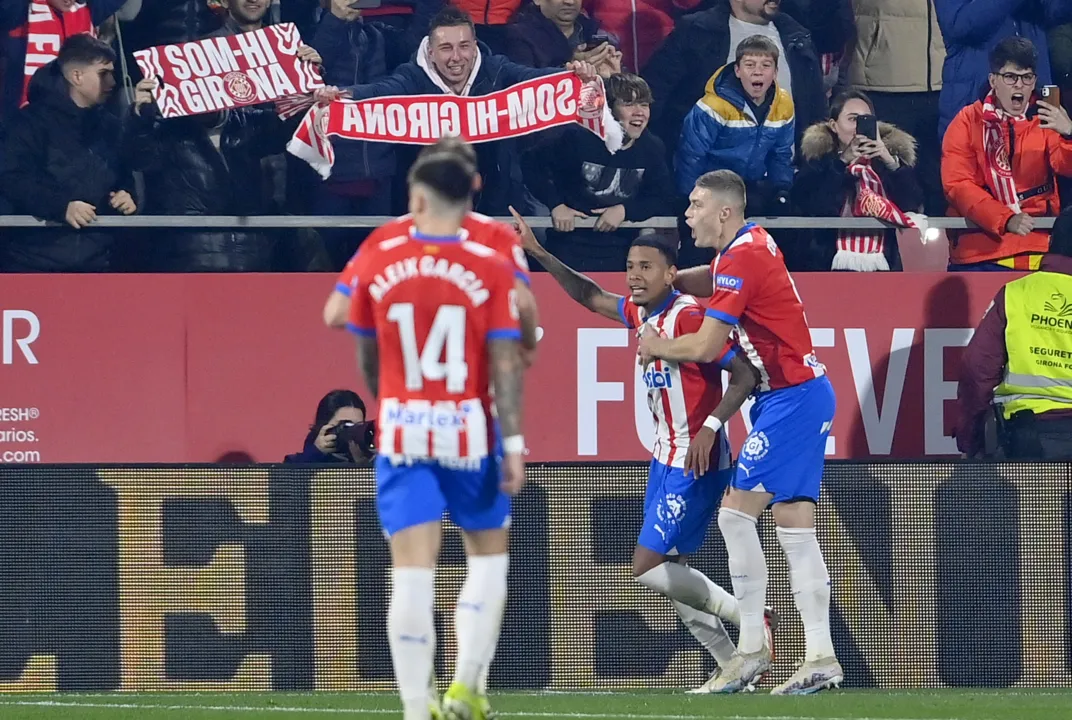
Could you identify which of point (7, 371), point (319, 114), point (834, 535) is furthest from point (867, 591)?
point (7, 371)

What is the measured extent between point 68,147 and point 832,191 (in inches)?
172

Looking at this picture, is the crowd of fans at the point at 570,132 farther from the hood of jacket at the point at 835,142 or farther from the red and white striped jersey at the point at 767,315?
the red and white striped jersey at the point at 767,315

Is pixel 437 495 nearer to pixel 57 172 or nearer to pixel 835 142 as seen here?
pixel 57 172

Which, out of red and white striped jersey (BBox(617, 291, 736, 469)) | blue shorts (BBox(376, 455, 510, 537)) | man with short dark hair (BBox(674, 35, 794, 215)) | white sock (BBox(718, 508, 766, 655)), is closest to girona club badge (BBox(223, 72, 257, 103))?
man with short dark hair (BBox(674, 35, 794, 215))

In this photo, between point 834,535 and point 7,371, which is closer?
point 834,535

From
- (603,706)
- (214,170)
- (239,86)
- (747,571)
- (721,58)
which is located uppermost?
(721,58)

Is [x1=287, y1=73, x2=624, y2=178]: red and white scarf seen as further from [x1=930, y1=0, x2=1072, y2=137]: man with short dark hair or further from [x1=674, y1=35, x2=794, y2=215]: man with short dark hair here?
[x1=930, y1=0, x2=1072, y2=137]: man with short dark hair

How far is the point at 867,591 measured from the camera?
774 centimetres

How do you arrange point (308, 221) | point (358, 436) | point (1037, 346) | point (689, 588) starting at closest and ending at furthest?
point (689, 588), point (358, 436), point (1037, 346), point (308, 221)

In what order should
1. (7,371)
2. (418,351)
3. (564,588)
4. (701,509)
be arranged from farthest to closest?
(7,371), (564,588), (701,509), (418,351)

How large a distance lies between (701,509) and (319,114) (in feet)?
12.2

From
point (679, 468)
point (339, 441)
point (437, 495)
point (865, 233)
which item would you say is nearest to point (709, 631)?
point (679, 468)

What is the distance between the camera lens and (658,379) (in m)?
7.34

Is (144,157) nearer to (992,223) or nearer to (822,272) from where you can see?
(822,272)
